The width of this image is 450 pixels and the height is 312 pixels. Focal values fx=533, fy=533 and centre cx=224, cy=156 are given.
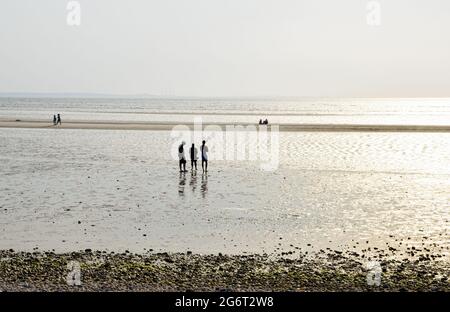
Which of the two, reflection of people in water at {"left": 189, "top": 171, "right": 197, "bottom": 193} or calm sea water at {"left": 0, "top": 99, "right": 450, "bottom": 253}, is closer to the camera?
calm sea water at {"left": 0, "top": 99, "right": 450, "bottom": 253}

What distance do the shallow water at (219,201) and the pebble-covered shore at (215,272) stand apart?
1110 mm

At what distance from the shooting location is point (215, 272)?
13.1 metres

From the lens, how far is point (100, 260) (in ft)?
46.6

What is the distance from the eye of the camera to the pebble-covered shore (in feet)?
39.6

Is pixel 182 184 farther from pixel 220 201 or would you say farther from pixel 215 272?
pixel 215 272

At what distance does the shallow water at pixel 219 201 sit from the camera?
661 inches

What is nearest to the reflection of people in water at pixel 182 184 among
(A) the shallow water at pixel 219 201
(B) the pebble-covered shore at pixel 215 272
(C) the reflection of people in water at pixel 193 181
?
(A) the shallow water at pixel 219 201

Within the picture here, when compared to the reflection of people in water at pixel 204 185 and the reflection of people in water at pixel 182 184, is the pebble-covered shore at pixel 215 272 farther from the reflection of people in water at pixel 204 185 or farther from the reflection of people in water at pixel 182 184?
the reflection of people in water at pixel 204 185

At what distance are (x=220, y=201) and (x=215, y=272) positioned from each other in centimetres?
979

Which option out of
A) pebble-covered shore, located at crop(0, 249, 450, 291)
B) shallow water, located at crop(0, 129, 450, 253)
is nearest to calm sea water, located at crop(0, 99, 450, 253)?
shallow water, located at crop(0, 129, 450, 253)

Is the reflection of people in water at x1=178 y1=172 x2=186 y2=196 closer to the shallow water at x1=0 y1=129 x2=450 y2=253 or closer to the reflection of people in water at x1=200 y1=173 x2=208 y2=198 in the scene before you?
the shallow water at x1=0 y1=129 x2=450 y2=253

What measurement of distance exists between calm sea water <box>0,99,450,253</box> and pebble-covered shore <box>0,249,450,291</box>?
1.17 meters
